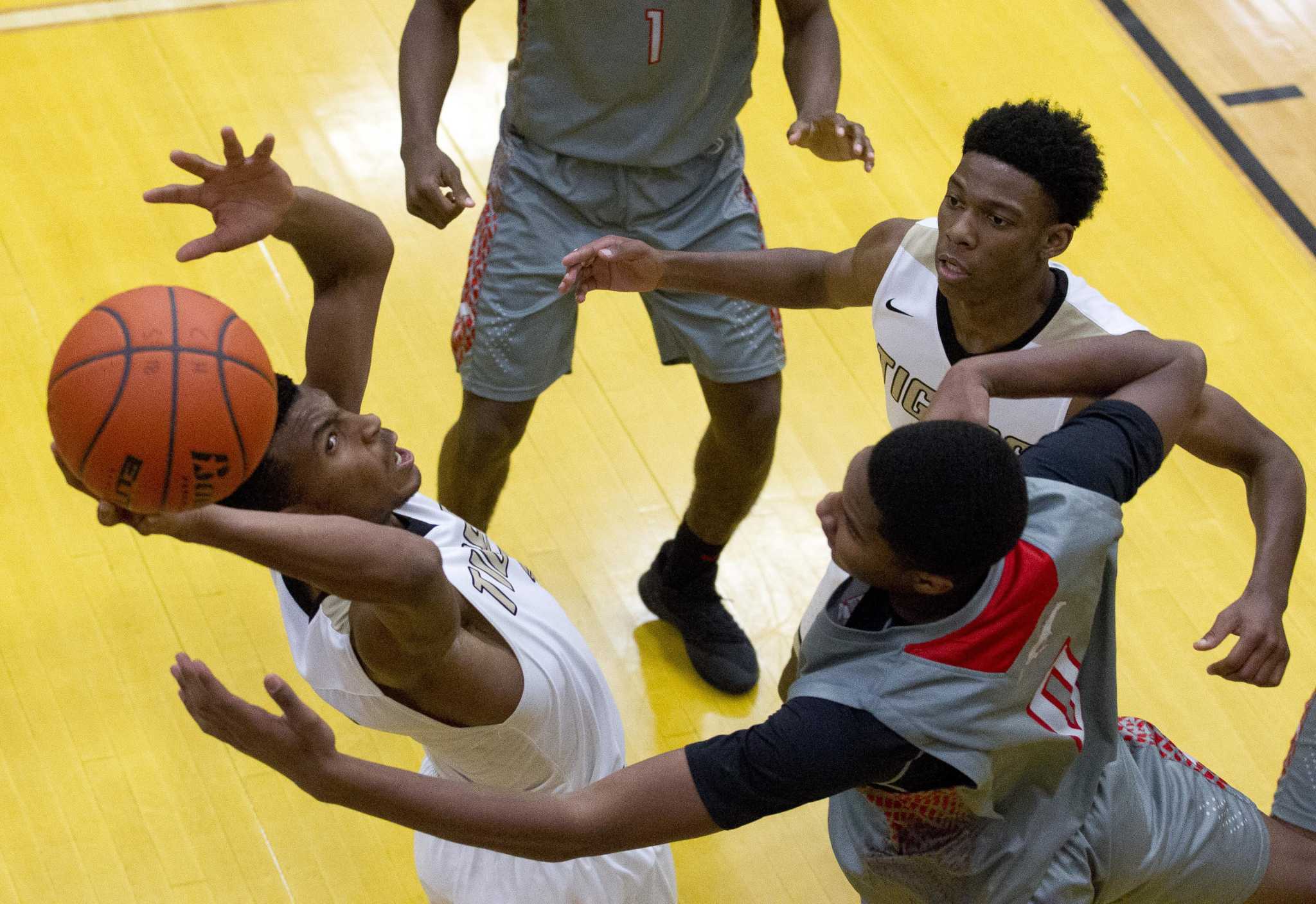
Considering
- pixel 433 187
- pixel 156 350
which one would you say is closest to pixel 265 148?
pixel 156 350

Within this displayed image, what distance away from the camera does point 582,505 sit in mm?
4449

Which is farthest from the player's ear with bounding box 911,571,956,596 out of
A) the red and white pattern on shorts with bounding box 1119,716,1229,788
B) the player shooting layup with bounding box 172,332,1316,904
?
the red and white pattern on shorts with bounding box 1119,716,1229,788

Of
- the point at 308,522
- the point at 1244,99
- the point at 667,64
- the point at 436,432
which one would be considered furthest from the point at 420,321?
the point at 1244,99

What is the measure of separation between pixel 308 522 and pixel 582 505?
7.62 ft

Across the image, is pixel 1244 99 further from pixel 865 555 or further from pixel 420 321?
pixel 865 555

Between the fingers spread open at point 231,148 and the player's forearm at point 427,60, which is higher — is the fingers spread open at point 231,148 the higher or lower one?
the higher one

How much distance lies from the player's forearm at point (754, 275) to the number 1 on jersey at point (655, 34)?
0.54 m

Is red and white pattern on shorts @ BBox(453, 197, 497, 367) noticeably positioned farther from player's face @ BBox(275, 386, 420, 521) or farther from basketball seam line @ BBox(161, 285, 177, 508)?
basketball seam line @ BBox(161, 285, 177, 508)

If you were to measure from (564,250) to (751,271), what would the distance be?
1.95 feet

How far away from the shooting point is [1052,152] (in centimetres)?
287

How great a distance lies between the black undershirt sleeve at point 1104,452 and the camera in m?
2.42

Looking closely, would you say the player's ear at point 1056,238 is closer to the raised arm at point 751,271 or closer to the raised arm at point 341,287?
the raised arm at point 751,271

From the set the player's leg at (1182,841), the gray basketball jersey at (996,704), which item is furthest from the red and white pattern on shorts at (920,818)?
the player's leg at (1182,841)

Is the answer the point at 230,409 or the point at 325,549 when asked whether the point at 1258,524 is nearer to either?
the point at 325,549
